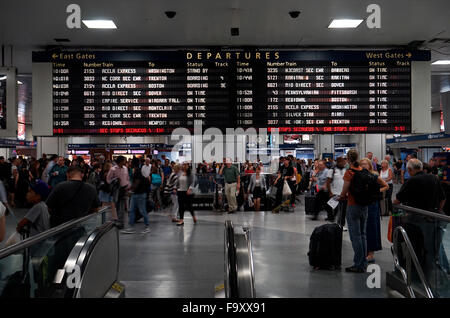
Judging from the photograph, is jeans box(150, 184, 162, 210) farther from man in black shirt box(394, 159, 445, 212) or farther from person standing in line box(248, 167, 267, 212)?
man in black shirt box(394, 159, 445, 212)

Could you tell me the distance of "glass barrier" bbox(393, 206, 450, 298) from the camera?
428cm

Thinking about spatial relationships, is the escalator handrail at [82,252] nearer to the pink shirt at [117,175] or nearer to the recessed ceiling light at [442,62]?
the pink shirt at [117,175]

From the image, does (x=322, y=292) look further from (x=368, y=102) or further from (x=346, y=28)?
(x=346, y=28)

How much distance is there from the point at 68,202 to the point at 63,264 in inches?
64.1

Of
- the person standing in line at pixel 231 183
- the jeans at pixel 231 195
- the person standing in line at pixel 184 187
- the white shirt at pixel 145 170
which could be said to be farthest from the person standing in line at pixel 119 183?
the jeans at pixel 231 195

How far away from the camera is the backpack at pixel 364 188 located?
582 cm

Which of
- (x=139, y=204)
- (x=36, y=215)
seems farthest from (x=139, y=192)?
(x=36, y=215)

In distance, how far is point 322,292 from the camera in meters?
4.89

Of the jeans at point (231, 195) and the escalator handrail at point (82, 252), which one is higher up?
the escalator handrail at point (82, 252)

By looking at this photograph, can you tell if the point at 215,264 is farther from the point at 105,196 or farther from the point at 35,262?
the point at 105,196

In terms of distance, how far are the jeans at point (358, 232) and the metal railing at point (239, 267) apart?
260 cm

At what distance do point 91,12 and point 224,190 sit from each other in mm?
8202
